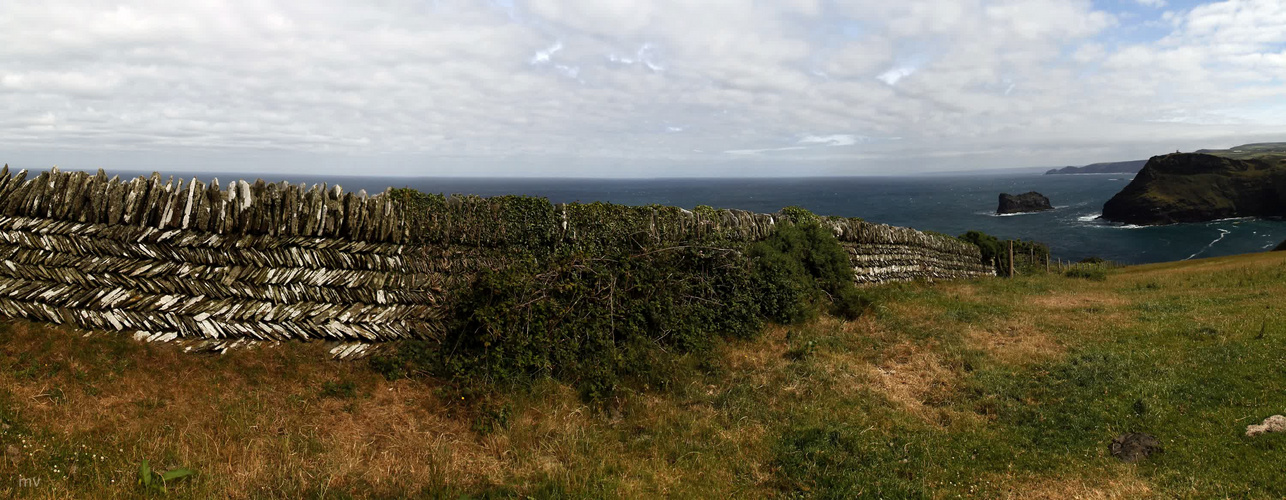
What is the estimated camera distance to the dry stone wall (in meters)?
7.42

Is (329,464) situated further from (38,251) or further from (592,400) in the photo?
(38,251)

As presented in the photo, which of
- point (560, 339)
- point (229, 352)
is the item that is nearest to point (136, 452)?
point (229, 352)

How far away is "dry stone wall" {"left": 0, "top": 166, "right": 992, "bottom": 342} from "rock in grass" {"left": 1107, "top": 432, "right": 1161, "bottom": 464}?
312 inches

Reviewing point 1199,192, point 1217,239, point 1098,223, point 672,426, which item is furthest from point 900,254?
point 1199,192

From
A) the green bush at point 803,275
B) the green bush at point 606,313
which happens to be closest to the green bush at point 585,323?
the green bush at point 606,313

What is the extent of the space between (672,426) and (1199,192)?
453 feet

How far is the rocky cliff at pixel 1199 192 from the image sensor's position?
97.1 m

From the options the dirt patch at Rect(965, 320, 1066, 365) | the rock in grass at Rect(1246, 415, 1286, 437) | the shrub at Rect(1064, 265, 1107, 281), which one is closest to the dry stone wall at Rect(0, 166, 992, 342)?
the dirt patch at Rect(965, 320, 1066, 365)

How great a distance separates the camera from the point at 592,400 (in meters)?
7.58

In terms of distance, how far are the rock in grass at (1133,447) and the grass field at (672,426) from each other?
0.33 feet

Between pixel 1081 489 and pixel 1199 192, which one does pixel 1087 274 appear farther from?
pixel 1199 192

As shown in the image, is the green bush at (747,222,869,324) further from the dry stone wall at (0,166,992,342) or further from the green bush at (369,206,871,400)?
the dry stone wall at (0,166,992,342)

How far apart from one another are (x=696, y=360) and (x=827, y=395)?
82.1 inches

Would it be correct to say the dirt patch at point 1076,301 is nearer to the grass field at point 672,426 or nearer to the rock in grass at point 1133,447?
the grass field at point 672,426
